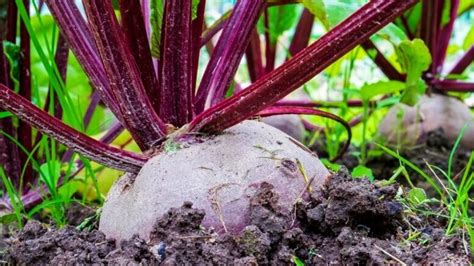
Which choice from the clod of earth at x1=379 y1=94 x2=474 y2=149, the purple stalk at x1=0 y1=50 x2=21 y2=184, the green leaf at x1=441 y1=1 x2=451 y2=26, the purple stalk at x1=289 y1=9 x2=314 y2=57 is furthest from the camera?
the purple stalk at x1=289 y1=9 x2=314 y2=57

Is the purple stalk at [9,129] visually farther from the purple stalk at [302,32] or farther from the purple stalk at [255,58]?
the purple stalk at [302,32]

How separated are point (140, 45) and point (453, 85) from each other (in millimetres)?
1742

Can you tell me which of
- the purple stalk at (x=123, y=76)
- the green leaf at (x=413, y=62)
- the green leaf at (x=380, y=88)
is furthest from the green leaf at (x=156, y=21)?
the green leaf at (x=380, y=88)

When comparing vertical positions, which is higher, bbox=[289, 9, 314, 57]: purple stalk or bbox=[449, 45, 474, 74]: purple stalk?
bbox=[289, 9, 314, 57]: purple stalk

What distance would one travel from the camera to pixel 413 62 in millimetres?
1895

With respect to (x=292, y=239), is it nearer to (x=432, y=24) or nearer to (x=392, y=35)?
(x=392, y=35)

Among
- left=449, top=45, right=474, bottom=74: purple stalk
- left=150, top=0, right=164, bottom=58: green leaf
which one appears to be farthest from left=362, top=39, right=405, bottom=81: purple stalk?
left=150, top=0, right=164, bottom=58: green leaf

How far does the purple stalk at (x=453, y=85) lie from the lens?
2613mm

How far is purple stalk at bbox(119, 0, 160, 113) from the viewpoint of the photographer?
1.20 m

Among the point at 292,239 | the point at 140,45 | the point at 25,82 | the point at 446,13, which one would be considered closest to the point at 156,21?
the point at 140,45

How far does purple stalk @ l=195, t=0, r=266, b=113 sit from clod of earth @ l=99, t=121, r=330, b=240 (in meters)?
0.11

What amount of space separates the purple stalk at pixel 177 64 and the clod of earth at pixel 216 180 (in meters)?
0.08

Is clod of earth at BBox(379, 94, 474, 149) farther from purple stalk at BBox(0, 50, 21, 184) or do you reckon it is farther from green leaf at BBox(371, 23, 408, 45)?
purple stalk at BBox(0, 50, 21, 184)

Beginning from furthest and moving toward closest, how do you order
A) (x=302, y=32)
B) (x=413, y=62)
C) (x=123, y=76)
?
(x=302, y=32)
(x=413, y=62)
(x=123, y=76)
